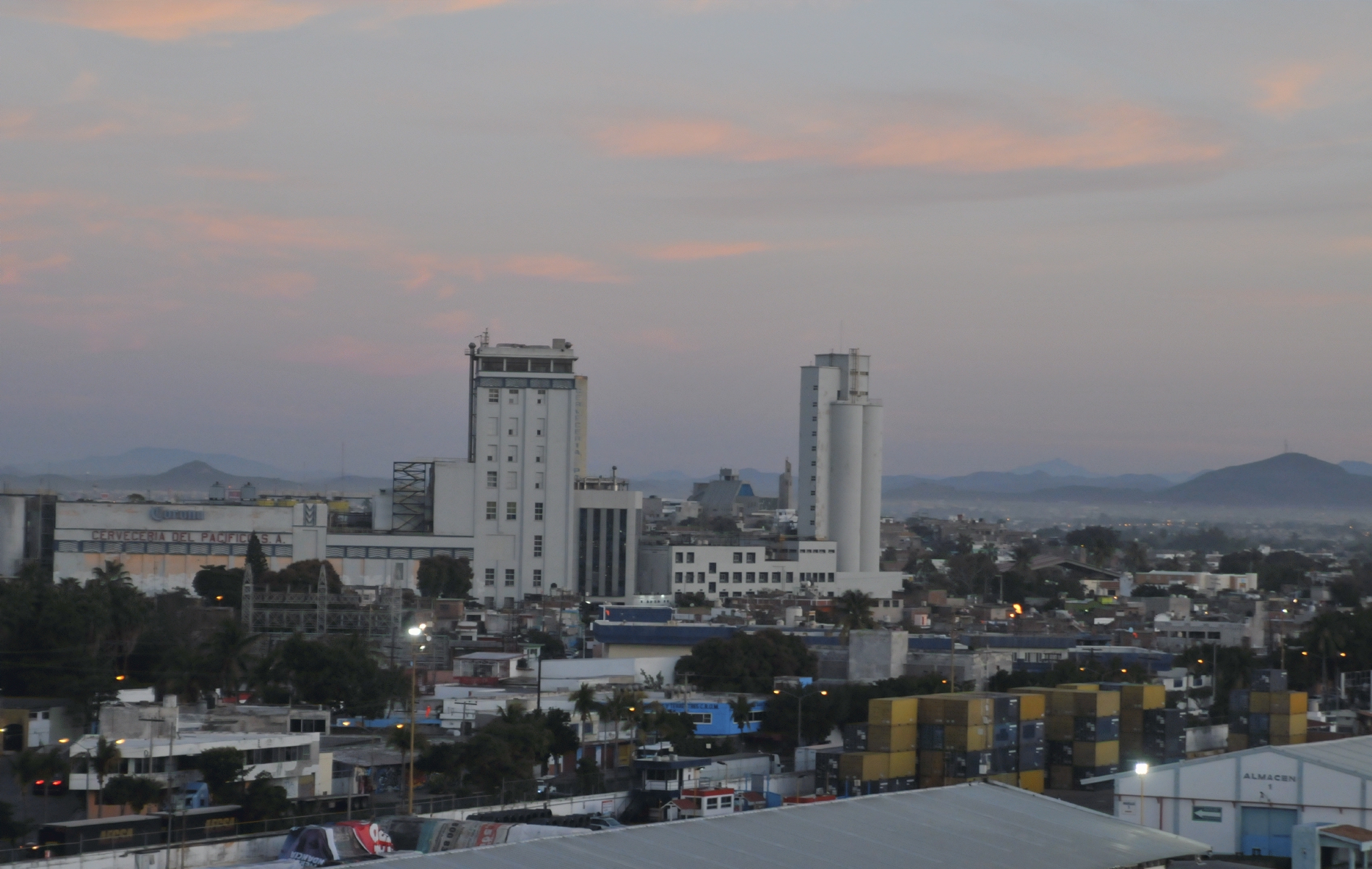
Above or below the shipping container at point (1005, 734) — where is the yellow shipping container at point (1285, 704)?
above

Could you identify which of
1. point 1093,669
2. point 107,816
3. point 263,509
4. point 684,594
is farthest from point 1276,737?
point 263,509

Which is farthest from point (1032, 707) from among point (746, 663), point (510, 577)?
point (510, 577)

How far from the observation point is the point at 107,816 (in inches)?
1182

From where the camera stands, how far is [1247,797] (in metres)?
29.7

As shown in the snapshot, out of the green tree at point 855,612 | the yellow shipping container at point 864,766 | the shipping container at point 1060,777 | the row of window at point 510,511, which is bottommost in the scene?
the shipping container at point 1060,777

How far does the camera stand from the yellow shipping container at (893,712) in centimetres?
3538

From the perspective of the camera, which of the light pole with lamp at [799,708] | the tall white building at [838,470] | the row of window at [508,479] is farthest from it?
the tall white building at [838,470]

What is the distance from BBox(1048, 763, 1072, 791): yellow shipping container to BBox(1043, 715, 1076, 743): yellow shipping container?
0.54 m

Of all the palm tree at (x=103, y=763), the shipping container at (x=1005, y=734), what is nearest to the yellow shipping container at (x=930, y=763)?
the shipping container at (x=1005, y=734)

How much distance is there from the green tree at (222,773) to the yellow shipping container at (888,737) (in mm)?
11695

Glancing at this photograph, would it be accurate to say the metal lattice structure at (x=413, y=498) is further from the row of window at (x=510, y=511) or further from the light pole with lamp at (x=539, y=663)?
the light pole with lamp at (x=539, y=663)

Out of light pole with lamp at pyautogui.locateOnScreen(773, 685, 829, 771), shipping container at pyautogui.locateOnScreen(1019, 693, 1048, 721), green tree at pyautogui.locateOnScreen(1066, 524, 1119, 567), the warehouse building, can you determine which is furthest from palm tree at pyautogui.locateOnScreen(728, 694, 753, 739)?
green tree at pyautogui.locateOnScreen(1066, 524, 1119, 567)

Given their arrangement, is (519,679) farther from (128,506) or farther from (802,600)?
(128,506)

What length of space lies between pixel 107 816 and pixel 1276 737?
2430cm
